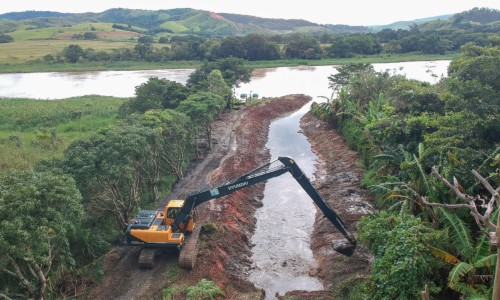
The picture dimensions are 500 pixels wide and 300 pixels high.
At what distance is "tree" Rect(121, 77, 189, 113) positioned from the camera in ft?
A: 110

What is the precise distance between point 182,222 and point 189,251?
132 cm

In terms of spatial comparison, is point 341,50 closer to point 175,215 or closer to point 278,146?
point 278,146

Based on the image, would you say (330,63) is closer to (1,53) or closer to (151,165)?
(151,165)

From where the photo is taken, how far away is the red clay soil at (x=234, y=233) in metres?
16.1

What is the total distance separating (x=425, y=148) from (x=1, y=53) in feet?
333

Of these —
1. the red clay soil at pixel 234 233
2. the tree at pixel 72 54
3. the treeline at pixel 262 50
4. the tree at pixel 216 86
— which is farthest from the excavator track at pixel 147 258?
the tree at pixel 72 54

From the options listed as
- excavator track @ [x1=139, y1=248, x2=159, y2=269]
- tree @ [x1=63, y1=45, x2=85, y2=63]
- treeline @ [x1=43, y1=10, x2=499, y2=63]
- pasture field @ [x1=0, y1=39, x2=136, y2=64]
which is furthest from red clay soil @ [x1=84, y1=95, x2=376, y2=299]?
pasture field @ [x1=0, y1=39, x2=136, y2=64]

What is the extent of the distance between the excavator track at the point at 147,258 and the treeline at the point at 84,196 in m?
2.00

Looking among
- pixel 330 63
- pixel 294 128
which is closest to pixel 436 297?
pixel 294 128

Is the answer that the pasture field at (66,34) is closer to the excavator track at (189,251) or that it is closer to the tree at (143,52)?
the tree at (143,52)

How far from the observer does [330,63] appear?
85.6 meters

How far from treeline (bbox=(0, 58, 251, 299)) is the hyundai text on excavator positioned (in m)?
2.24

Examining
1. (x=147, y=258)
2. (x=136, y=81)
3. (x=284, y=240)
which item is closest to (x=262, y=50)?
(x=136, y=81)

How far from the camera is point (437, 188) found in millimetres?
16172
